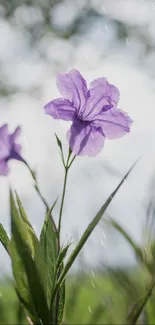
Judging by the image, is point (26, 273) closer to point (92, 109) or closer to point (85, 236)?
point (85, 236)

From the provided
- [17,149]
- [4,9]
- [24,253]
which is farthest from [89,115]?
[4,9]

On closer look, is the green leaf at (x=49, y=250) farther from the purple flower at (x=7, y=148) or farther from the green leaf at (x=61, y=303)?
the purple flower at (x=7, y=148)

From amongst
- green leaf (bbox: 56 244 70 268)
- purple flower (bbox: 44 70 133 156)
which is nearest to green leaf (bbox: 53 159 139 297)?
green leaf (bbox: 56 244 70 268)

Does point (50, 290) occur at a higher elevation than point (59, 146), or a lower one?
lower

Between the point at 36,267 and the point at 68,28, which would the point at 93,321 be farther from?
the point at 68,28

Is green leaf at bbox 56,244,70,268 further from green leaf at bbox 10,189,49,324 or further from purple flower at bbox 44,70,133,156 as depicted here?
purple flower at bbox 44,70,133,156

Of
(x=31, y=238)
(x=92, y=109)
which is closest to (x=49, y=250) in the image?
(x=31, y=238)

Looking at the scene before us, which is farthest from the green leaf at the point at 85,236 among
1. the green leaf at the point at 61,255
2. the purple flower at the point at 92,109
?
the purple flower at the point at 92,109
